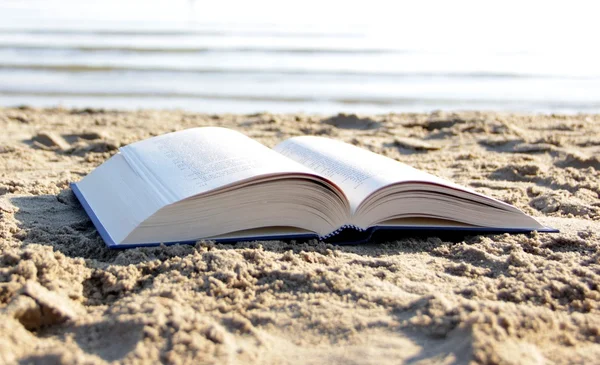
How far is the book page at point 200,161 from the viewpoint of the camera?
2.14m

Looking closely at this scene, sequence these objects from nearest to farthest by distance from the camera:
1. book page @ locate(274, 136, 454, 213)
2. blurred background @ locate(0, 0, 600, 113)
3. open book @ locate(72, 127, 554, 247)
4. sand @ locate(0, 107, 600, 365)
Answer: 1. sand @ locate(0, 107, 600, 365)
2. open book @ locate(72, 127, 554, 247)
3. book page @ locate(274, 136, 454, 213)
4. blurred background @ locate(0, 0, 600, 113)

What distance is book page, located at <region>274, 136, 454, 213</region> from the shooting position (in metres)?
2.28

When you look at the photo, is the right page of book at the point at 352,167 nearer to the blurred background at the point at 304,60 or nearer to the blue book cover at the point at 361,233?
the blue book cover at the point at 361,233

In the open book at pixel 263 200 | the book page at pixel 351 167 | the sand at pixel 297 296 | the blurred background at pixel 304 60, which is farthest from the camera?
the blurred background at pixel 304 60

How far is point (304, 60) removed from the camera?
9.72m

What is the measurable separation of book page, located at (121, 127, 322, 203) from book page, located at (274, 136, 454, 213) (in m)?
0.21

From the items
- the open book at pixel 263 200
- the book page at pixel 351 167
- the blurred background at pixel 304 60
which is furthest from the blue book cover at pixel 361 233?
the blurred background at pixel 304 60

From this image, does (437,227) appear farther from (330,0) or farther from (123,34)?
(330,0)

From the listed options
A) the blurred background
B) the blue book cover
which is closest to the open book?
the blue book cover

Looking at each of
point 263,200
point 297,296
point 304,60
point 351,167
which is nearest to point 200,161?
point 263,200

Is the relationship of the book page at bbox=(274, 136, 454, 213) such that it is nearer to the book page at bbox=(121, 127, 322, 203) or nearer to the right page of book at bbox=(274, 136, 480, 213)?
the right page of book at bbox=(274, 136, 480, 213)

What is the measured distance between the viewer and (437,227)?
2.37 meters

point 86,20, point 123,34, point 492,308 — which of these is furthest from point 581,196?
point 86,20

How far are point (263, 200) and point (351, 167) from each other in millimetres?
479
